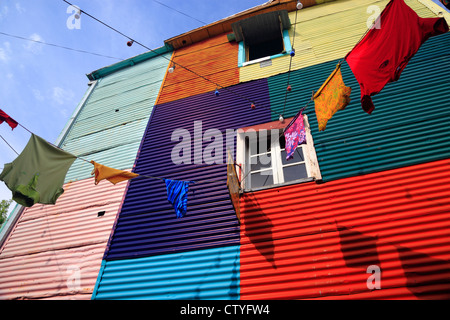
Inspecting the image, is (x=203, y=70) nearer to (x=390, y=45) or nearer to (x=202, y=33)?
(x=202, y=33)

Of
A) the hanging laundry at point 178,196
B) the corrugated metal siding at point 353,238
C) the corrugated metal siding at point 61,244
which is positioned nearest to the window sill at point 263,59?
the corrugated metal siding at point 353,238

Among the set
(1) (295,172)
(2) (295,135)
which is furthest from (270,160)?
(2) (295,135)

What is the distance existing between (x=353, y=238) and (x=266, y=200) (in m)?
1.78

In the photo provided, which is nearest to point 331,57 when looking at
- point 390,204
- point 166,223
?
point 390,204

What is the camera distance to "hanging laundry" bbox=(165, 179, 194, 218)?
4.75 metres

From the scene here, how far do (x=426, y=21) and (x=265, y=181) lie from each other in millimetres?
3855

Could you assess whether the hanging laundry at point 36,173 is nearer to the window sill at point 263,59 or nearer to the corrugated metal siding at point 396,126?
the corrugated metal siding at point 396,126

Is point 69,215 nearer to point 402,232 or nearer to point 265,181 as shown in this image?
point 265,181

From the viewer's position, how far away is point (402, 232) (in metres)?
3.97

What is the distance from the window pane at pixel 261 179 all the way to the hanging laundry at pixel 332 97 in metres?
1.81

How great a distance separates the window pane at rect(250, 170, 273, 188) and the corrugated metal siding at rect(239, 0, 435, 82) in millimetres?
3946

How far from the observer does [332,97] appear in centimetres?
410

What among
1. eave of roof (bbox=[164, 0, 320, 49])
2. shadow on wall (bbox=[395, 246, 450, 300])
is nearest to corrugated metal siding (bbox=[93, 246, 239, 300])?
shadow on wall (bbox=[395, 246, 450, 300])

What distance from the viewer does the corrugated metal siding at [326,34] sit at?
7691mm
